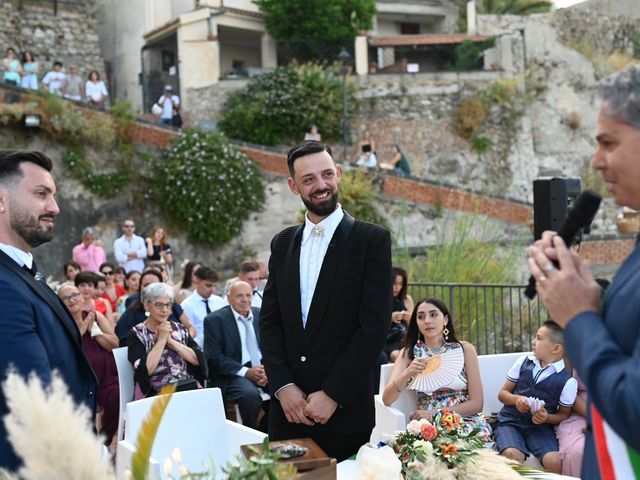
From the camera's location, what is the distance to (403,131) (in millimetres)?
23766

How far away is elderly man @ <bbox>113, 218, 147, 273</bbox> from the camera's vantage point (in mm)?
13320

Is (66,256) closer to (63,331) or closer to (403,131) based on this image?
(403,131)

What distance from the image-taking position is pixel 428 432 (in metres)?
3.53

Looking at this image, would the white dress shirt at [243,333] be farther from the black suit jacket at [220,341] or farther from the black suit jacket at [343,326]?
the black suit jacket at [343,326]

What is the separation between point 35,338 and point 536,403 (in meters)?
3.36

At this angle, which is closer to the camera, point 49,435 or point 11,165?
point 49,435

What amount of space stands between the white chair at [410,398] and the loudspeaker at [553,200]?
96 cm

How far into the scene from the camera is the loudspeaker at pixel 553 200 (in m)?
5.14

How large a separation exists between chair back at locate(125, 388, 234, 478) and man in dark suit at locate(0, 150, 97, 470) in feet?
5.39

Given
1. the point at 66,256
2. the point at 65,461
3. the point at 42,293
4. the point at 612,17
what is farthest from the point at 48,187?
the point at 612,17

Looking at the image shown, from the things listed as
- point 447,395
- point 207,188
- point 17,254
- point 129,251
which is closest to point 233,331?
point 447,395

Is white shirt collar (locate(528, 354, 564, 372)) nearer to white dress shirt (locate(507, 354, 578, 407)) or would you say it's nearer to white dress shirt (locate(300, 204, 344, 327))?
white dress shirt (locate(507, 354, 578, 407))

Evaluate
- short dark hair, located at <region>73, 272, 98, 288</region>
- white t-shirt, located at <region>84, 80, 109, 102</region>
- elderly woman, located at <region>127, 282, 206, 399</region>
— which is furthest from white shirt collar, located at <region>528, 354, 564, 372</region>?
white t-shirt, located at <region>84, 80, 109, 102</region>

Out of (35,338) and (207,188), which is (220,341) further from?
(207,188)
